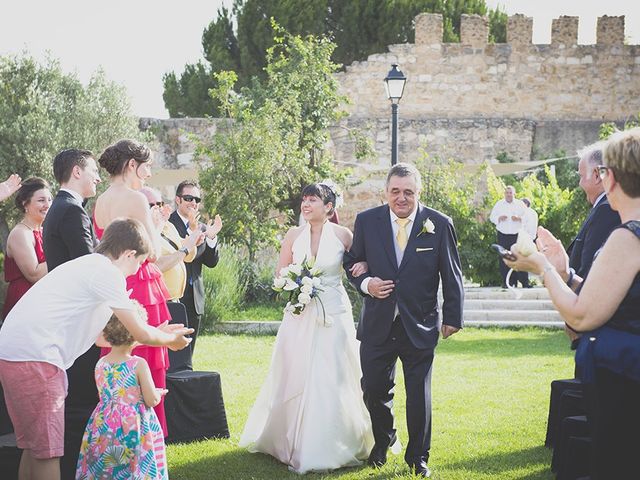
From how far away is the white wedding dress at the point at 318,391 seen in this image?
20.7 feet

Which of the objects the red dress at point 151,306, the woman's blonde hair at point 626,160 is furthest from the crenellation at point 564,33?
the woman's blonde hair at point 626,160

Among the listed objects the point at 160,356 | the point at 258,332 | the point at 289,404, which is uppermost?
the point at 160,356

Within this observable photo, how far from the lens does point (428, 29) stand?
27750 mm

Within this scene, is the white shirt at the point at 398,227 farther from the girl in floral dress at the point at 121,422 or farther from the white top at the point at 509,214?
the white top at the point at 509,214

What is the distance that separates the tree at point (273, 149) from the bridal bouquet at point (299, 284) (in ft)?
34.8

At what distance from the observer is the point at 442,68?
27812 millimetres

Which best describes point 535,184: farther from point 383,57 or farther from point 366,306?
point 366,306

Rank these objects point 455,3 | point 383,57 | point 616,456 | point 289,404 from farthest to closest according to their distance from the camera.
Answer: point 455,3 < point 383,57 < point 289,404 < point 616,456

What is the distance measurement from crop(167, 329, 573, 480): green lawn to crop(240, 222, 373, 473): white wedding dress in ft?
0.46

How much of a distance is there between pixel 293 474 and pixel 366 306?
1.23 m

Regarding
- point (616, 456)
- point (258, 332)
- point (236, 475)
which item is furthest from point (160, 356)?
point (258, 332)

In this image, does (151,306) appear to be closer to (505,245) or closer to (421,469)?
(421,469)

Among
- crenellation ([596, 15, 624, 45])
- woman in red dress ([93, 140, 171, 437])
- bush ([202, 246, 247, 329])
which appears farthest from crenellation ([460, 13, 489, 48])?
woman in red dress ([93, 140, 171, 437])

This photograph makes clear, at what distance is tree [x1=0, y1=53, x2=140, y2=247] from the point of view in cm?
1861
